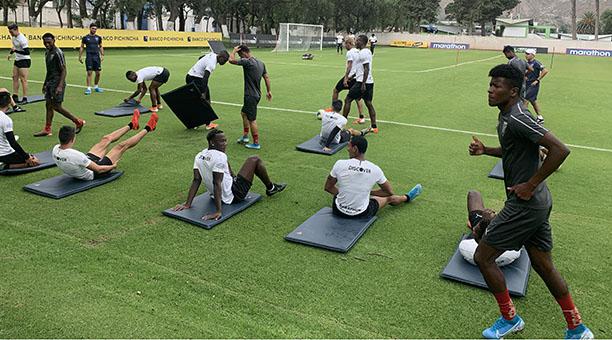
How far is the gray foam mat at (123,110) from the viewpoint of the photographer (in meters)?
11.8

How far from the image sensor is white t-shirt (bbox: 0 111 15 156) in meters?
7.14

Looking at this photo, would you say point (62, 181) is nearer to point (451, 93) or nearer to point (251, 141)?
point (251, 141)

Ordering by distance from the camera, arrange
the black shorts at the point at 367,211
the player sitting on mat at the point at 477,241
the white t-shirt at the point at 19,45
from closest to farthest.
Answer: the player sitting on mat at the point at 477,241 < the black shorts at the point at 367,211 < the white t-shirt at the point at 19,45

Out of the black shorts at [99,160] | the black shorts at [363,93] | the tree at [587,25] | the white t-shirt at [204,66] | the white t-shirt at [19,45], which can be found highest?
the tree at [587,25]

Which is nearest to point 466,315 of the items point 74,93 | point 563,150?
point 563,150

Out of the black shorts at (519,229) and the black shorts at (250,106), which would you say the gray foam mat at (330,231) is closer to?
the black shorts at (519,229)

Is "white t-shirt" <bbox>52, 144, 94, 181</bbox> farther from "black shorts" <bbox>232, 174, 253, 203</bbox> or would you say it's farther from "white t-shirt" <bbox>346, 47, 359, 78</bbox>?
"white t-shirt" <bbox>346, 47, 359, 78</bbox>

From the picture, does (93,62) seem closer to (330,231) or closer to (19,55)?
(19,55)

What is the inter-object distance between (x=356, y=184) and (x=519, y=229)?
2.36 metres

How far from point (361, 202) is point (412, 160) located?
132 inches

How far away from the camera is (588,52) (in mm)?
52250

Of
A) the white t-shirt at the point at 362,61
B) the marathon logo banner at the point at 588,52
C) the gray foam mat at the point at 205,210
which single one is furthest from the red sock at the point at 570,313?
the marathon logo banner at the point at 588,52

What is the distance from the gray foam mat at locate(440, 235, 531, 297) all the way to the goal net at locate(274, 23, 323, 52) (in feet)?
126

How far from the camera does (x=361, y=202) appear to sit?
589 cm
